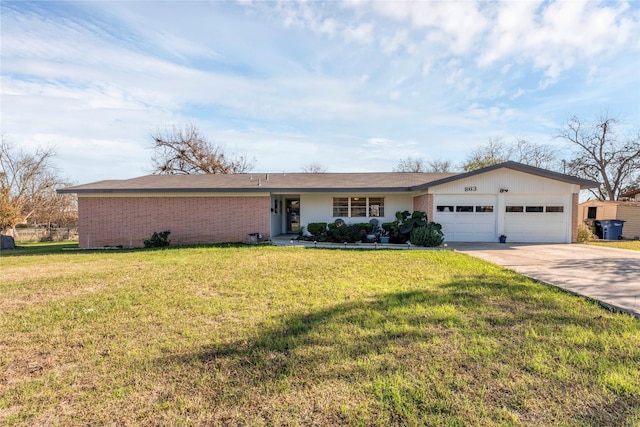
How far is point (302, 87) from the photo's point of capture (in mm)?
14164

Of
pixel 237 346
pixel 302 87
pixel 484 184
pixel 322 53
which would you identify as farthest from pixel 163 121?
pixel 237 346

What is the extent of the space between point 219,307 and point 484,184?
1231cm

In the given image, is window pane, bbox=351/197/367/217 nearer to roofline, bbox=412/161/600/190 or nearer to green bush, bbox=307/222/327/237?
green bush, bbox=307/222/327/237

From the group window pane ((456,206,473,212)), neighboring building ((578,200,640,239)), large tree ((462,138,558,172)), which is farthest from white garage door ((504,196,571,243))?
large tree ((462,138,558,172))

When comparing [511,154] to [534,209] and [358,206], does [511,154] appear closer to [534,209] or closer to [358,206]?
[534,209]

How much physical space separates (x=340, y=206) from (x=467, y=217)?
5802 millimetres

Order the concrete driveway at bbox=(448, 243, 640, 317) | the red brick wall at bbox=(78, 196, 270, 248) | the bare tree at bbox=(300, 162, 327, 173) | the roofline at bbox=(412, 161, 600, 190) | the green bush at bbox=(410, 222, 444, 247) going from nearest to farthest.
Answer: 1. the concrete driveway at bbox=(448, 243, 640, 317)
2. the green bush at bbox=(410, 222, 444, 247)
3. the roofline at bbox=(412, 161, 600, 190)
4. the red brick wall at bbox=(78, 196, 270, 248)
5. the bare tree at bbox=(300, 162, 327, 173)

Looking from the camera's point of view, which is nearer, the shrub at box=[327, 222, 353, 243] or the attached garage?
the attached garage

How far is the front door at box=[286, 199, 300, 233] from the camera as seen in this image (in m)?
17.5

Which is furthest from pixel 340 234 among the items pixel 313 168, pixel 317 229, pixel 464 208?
pixel 313 168

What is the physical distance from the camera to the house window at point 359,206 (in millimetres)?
15336

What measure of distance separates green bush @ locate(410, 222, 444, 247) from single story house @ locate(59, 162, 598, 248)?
52.4 inches

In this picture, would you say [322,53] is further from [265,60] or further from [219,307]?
[219,307]

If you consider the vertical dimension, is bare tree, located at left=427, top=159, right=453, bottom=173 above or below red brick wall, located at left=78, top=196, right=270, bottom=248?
above
